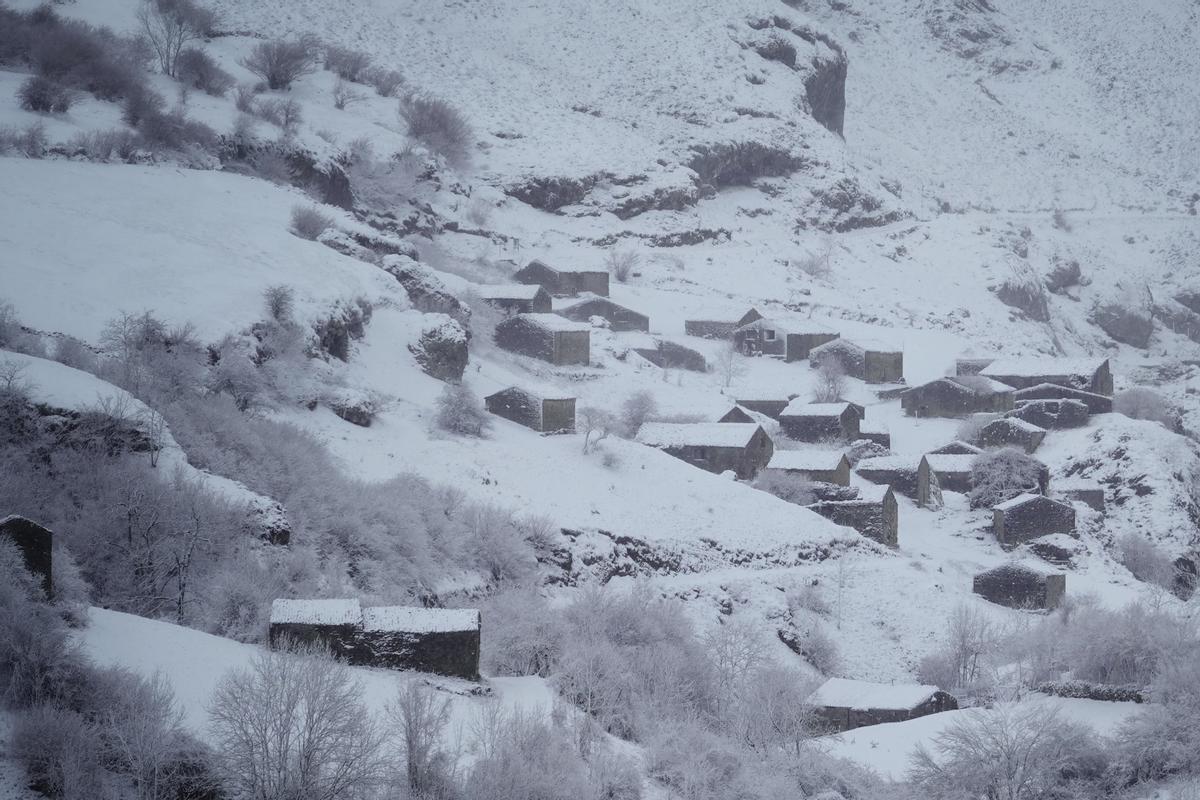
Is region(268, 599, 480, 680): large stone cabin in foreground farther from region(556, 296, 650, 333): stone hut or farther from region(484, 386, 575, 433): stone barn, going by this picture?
region(556, 296, 650, 333): stone hut

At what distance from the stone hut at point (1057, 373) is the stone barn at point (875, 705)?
142 ft

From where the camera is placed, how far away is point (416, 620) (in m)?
17.8

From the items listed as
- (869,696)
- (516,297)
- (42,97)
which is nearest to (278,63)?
(516,297)

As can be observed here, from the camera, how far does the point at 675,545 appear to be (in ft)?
124

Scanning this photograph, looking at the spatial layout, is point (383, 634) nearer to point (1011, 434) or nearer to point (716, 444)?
point (716, 444)

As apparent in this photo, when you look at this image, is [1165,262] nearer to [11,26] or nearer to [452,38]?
[452,38]

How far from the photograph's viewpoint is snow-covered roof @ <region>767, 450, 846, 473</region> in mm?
50938

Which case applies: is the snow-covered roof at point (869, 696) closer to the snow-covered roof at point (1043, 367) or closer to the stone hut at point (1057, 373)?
the stone hut at point (1057, 373)

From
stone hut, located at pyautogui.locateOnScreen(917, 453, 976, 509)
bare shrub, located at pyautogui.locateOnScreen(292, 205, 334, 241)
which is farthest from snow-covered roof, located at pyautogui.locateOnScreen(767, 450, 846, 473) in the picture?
bare shrub, located at pyautogui.locateOnScreen(292, 205, 334, 241)

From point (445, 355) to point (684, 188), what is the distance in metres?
59.9

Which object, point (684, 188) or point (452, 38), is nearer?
point (684, 188)

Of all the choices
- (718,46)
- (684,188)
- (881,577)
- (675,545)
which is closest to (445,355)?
(675,545)

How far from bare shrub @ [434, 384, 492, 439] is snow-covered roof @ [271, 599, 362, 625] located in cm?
2369

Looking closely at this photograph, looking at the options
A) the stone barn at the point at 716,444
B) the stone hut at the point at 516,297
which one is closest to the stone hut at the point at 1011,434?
the stone barn at the point at 716,444
